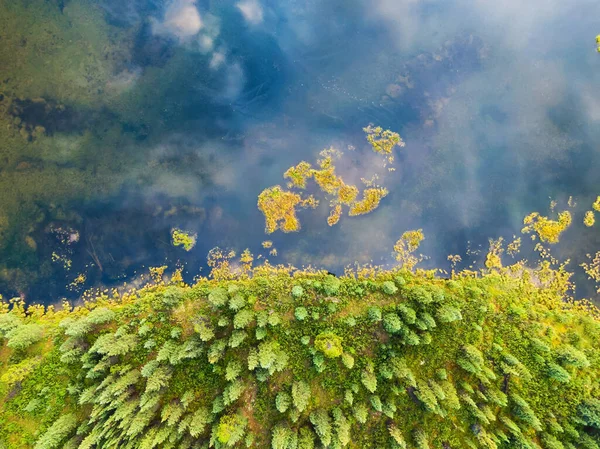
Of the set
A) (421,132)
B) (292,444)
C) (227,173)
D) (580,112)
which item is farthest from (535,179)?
(292,444)

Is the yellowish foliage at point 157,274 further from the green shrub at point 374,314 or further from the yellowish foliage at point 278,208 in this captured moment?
the green shrub at point 374,314

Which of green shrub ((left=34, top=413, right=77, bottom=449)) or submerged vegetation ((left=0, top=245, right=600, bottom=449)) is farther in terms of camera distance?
submerged vegetation ((left=0, top=245, right=600, bottom=449))

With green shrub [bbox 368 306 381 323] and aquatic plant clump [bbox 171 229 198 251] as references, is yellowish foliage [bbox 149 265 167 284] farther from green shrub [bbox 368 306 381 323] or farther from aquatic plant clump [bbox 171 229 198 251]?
green shrub [bbox 368 306 381 323]

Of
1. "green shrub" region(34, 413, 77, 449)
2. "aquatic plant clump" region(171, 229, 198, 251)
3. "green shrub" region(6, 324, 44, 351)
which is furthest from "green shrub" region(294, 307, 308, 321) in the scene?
"green shrub" region(6, 324, 44, 351)

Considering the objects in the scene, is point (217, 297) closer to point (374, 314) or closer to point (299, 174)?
point (374, 314)

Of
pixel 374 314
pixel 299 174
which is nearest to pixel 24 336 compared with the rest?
pixel 299 174

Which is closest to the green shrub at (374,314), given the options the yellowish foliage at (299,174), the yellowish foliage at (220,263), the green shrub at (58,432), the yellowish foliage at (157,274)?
the yellowish foliage at (299,174)

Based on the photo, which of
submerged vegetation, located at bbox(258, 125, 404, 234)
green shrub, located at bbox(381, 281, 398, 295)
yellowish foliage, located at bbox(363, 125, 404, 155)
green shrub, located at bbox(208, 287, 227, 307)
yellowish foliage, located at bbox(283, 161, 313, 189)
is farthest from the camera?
yellowish foliage, located at bbox(363, 125, 404, 155)
